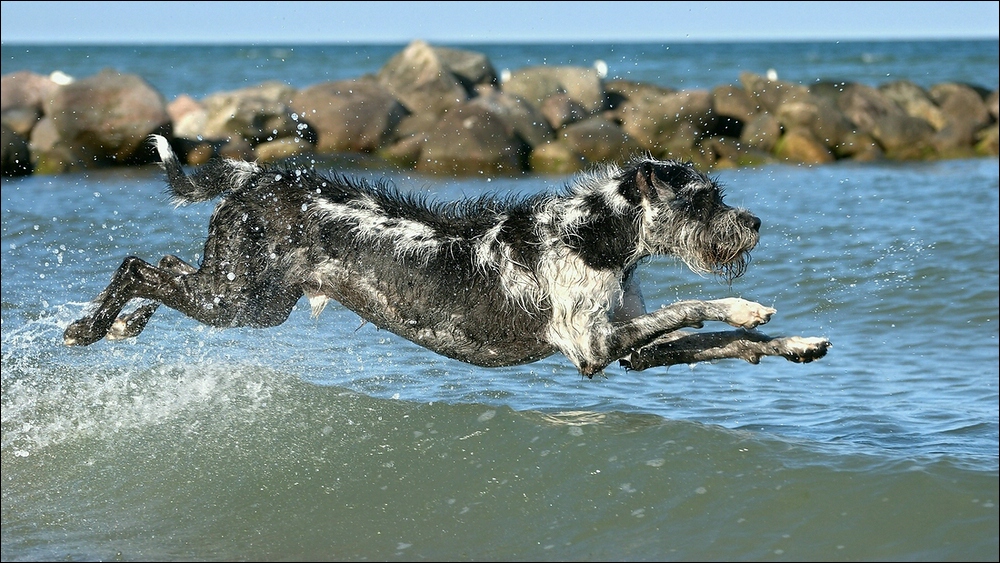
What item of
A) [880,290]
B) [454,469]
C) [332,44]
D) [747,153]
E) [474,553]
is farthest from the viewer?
[332,44]

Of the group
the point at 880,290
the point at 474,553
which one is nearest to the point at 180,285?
the point at 474,553

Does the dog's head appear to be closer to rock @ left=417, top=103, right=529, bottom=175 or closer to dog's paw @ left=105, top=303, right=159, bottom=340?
dog's paw @ left=105, top=303, right=159, bottom=340

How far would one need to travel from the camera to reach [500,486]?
18.2 feet

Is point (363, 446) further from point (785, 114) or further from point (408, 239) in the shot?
point (785, 114)

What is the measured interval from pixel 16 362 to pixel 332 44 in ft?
222

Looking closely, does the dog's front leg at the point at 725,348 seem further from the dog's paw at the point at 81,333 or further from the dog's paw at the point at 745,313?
the dog's paw at the point at 81,333

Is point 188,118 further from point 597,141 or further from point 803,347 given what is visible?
point 803,347

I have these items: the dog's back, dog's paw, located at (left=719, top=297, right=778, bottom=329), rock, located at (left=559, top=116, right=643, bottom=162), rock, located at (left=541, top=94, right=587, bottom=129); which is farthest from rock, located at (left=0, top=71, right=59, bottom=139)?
dog's paw, located at (left=719, top=297, right=778, bottom=329)

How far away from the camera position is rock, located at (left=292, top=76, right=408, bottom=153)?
17719 millimetres

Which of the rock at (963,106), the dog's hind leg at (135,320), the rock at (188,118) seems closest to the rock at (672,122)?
the rock at (963,106)

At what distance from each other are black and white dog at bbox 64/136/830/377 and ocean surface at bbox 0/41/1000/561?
0.66 metres

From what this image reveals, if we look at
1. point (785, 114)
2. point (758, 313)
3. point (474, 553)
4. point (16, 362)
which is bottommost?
point (474, 553)

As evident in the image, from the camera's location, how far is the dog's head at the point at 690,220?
530 cm

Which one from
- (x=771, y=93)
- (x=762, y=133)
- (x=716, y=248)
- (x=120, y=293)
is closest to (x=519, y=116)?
(x=762, y=133)
